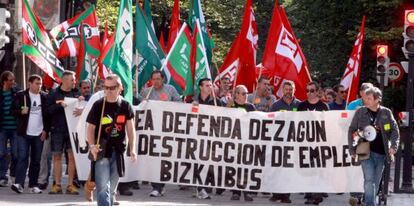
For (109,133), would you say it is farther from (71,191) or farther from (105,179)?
(71,191)

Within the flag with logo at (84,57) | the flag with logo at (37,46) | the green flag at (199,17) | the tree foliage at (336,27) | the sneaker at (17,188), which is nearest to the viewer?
the sneaker at (17,188)

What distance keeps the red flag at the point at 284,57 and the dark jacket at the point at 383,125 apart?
3.88m

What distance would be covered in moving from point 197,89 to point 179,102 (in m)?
0.91

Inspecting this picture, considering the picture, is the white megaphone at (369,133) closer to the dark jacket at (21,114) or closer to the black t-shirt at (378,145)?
the black t-shirt at (378,145)

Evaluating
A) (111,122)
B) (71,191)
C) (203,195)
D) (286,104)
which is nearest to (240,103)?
(286,104)

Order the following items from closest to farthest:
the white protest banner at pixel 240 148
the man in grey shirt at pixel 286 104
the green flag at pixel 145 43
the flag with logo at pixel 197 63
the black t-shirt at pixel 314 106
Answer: the white protest banner at pixel 240 148
the black t-shirt at pixel 314 106
the man in grey shirt at pixel 286 104
the flag with logo at pixel 197 63
the green flag at pixel 145 43

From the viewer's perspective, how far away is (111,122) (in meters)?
11.6

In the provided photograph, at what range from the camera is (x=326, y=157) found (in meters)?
16.0

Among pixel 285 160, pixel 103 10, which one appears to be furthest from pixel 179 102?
pixel 103 10

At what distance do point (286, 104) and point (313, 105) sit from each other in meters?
0.49

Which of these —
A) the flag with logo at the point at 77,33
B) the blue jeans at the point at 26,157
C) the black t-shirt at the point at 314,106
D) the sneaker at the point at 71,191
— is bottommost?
the sneaker at the point at 71,191

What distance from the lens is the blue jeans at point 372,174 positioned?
43.7 feet

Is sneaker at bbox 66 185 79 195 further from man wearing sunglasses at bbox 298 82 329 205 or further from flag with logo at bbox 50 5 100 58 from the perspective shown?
flag with logo at bbox 50 5 100 58

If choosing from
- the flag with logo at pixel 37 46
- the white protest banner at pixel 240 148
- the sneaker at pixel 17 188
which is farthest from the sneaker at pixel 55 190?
the flag with logo at pixel 37 46
